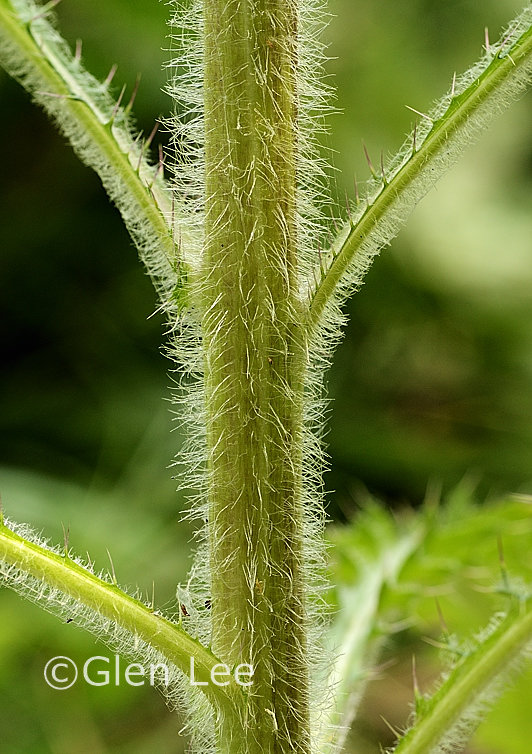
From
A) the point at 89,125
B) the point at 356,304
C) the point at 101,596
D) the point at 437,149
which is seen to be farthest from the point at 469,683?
the point at 356,304

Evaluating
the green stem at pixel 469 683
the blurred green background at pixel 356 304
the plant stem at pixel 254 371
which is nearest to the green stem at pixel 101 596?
the plant stem at pixel 254 371

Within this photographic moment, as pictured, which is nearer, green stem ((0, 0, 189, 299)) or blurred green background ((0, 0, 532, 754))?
green stem ((0, 0, 189, 299))

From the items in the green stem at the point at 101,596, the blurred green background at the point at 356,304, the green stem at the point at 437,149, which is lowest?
the blurred green background at the point at 356,304

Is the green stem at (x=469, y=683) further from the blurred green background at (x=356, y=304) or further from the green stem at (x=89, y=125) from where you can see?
the blurred green background at (x=356, y=304)

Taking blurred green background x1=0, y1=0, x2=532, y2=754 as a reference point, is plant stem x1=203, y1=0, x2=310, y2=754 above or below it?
above

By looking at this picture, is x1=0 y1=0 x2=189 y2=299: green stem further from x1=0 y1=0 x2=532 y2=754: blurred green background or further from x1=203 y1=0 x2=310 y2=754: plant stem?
x1=0 y1=0 x2=532 y2=754: blurred green background

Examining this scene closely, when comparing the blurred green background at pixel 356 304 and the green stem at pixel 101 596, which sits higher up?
the green stem at pixel 101 596

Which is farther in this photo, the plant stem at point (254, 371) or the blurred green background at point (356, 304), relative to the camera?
the blurred green background at point (356, 304)

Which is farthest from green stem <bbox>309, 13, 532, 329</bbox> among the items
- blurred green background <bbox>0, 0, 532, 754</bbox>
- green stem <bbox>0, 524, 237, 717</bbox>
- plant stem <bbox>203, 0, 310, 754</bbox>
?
blurred green background <bbox>0, 0, 532, 754</bbox>
